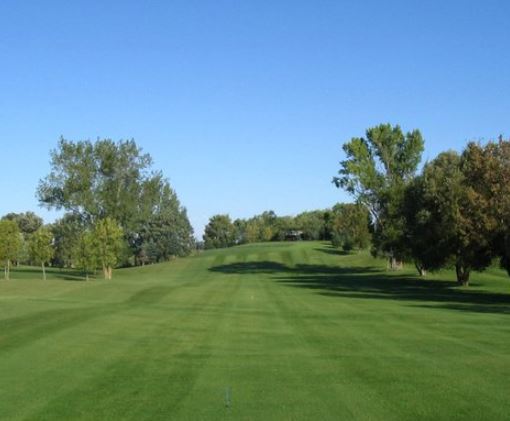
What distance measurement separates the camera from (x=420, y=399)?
9867mm

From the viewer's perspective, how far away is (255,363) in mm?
13516

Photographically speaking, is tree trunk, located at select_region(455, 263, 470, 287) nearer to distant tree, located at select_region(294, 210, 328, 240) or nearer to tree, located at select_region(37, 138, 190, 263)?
tree, located at select_region(37, 138, 190, 263)

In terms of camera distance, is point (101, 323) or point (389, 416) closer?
point (389, 416)

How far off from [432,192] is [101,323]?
27.7m

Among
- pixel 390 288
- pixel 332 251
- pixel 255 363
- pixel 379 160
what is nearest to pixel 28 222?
pixel 332 251

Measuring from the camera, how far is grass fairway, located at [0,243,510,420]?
31.2 ft

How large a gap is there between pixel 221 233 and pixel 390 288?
130905 mm

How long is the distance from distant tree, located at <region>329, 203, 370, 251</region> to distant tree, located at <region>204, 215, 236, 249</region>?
242 ft

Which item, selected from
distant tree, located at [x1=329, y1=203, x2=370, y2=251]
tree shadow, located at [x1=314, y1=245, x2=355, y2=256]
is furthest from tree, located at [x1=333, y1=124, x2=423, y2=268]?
tree shadow, located at [x1=314, y1=245, x2=355, y2=256]

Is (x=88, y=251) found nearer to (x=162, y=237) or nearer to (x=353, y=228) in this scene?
(x=353, y=228)

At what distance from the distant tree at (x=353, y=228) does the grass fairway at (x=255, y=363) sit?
5906 centimetres

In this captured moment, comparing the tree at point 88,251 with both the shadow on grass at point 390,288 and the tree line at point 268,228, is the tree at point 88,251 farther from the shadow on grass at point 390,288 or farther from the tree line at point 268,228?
the tree line at point 268,228

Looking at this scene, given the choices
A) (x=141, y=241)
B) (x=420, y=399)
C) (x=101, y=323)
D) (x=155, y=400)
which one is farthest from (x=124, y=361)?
(x=141, y=241)

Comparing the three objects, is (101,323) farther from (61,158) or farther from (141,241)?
(141,241)
